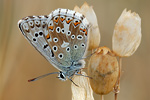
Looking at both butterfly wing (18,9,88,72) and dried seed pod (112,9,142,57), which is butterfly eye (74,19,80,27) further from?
dried seed pod (112,9,142,57)

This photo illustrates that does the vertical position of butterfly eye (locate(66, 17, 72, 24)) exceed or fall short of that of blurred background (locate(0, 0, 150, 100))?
it exceeds it

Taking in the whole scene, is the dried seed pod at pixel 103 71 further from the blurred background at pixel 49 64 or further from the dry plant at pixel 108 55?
the blurred background at pixel 49 64

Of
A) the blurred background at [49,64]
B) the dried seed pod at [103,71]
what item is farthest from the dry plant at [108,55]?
the blurred background at [49,64]

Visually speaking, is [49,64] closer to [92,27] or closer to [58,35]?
[58,35]

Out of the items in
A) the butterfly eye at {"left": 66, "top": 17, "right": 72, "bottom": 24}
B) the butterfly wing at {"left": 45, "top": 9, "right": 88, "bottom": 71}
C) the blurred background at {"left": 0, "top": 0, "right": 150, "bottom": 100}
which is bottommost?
the blurred background at {"left": 0, "top": 0, "right": 150, "bottom": 100}

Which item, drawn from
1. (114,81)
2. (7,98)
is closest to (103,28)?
(7,98)

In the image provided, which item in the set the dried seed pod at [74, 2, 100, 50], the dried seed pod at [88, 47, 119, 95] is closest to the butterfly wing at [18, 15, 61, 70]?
the dried seed pod at [74, 2, 100, 50]

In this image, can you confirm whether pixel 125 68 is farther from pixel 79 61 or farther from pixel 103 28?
pixel 79 61
